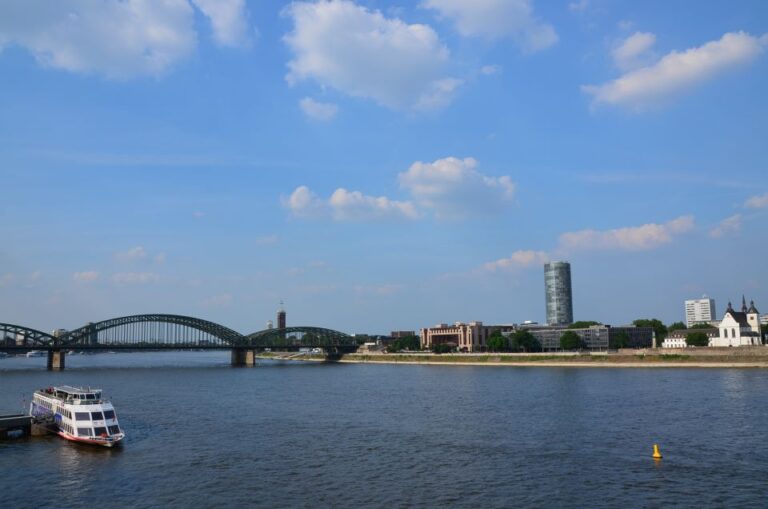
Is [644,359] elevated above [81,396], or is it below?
below

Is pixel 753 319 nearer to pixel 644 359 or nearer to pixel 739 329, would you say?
pixel 739 329

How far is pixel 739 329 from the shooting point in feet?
504

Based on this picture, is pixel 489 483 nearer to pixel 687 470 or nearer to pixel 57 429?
pixel 687 470

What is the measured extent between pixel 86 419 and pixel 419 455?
27.1m

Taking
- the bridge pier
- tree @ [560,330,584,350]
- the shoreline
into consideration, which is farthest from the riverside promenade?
the bridge pier

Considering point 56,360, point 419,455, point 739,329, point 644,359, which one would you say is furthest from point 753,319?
point 56,360

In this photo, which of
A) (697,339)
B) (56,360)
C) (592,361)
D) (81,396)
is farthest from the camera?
(56,360)

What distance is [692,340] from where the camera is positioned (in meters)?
158

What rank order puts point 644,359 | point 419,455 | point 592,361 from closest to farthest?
1. point 419,455
2. point 644,359
3. point 592,361

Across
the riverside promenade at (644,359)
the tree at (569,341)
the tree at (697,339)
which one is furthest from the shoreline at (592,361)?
the tree at (569,341)

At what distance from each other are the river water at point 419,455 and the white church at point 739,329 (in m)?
85.1

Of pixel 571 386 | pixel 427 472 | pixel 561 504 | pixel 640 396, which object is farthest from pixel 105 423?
pixel 571 386

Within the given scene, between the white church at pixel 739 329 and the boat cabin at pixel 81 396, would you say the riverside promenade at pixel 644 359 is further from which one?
the boat cabin at pixel 81 396

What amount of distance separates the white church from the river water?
85.1m
